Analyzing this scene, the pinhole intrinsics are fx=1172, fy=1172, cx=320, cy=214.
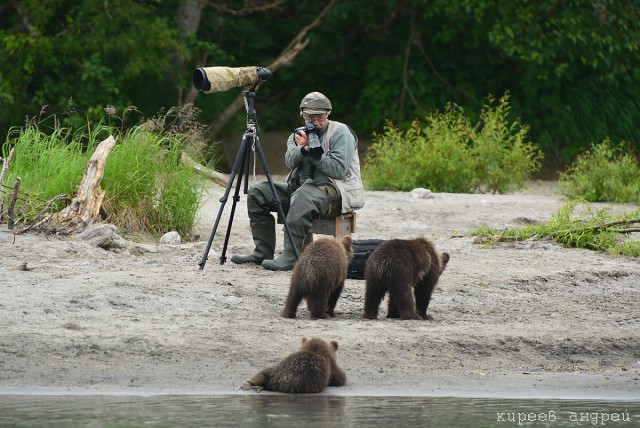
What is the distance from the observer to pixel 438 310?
828 centimetres

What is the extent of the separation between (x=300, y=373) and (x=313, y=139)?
312 cm

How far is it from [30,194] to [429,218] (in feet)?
15.1

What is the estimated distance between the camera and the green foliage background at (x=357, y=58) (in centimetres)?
1789

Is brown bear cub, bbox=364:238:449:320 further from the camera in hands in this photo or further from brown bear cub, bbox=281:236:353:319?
the camera in hands

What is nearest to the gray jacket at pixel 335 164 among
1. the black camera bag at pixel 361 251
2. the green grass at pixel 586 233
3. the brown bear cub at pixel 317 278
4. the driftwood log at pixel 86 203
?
the black camera bag at pixel 361 251

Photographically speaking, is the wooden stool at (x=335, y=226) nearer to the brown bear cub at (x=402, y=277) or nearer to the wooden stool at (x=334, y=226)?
the wooden stool at (x=334, y=226)

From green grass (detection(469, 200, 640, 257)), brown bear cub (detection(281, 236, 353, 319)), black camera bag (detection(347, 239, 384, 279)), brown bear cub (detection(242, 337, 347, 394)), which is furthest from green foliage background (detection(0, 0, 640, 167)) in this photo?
brown bear cub (detection(242, 337, 347, 394))

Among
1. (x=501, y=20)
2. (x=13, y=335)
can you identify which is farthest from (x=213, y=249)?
(x=501, y=20)

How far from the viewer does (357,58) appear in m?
22.8

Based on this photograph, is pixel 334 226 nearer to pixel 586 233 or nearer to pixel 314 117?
pixel 314 117

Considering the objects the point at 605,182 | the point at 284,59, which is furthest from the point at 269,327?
the point at 284,59

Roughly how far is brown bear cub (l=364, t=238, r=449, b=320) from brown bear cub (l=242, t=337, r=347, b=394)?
4.70 feet

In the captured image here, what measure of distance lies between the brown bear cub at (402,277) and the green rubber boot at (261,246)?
6.62ft

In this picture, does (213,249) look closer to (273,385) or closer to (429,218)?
(429,218)
